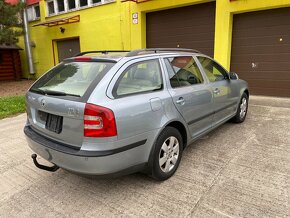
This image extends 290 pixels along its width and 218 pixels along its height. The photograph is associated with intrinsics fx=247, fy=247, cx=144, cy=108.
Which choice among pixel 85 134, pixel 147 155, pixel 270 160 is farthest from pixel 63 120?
pixel 270 160

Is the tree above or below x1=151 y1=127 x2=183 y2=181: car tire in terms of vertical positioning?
above

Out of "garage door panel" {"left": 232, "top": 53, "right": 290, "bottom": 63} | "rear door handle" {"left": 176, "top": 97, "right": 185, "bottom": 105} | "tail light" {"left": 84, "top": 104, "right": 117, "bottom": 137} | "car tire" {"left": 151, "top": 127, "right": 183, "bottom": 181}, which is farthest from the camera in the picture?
"garage door panel" {"left": 232, "top": 53, "right": 290, "bottom": 63}

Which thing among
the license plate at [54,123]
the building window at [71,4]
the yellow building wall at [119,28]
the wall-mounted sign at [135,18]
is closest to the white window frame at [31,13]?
the yellow building wall at [119,28]

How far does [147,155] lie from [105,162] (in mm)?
549

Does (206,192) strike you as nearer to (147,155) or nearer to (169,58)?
(147,155)

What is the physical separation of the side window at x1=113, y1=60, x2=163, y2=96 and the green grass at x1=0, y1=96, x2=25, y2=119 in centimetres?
522

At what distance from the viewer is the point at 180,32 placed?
30.6ft

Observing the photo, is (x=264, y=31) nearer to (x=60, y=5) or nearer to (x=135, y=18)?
(x=135, y=18)

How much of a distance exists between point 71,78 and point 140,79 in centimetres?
82

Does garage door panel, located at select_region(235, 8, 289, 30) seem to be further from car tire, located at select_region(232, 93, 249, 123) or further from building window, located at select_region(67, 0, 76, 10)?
building window, located at select_region(67, 0, 76, 10)

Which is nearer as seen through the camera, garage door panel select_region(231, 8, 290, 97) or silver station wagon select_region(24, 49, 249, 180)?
silver station wagon select_region(24, 49, 249, 180)

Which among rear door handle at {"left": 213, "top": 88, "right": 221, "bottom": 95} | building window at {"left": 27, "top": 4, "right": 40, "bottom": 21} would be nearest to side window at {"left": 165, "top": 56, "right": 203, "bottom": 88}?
rear door handle at {"left": 213, "top": 88, "right": 221, "bottom": 95}

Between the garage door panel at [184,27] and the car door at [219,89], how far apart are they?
183 inches

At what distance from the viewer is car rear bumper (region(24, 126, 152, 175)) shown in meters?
2.39
